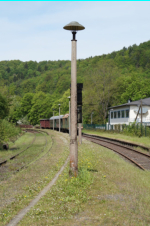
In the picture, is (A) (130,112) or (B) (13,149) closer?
(B) (13,149)

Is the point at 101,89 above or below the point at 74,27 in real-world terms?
above

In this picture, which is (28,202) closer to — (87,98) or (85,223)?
(85,223)

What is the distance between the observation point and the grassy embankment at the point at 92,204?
5737mm

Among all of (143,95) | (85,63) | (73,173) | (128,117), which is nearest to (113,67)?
(143,95)

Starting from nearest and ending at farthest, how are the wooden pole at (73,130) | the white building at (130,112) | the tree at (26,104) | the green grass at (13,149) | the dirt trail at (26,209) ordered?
the dirt trail at (26,209) → the wooden pole at (73,130) → the green grass at (13,149) → the white building at (130,112) → the tree at (26,104)

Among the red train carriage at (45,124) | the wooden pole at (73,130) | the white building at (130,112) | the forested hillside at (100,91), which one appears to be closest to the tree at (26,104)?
the forested hillside at (100,91)

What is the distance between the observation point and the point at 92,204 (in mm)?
6777

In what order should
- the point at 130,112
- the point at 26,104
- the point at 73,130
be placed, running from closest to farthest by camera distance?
the point at 73,130
the point at 130,112
the point at 26,104

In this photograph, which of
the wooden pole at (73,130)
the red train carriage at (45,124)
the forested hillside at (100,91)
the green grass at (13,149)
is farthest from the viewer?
the red train carriage at (45,124)

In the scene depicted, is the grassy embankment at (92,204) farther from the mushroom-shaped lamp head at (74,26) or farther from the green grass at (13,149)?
the green grass at (13,149)

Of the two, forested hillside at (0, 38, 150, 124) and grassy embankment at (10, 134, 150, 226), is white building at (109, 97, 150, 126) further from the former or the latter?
grassy embankment at (10, 134, 150, 226)

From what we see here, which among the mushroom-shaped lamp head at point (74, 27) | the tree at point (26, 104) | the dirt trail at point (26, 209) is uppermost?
the tree at point (26, 104)

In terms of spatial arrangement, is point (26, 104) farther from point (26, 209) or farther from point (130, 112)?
point (26, 209)

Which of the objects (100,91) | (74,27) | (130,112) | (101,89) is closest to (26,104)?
(100,91)
